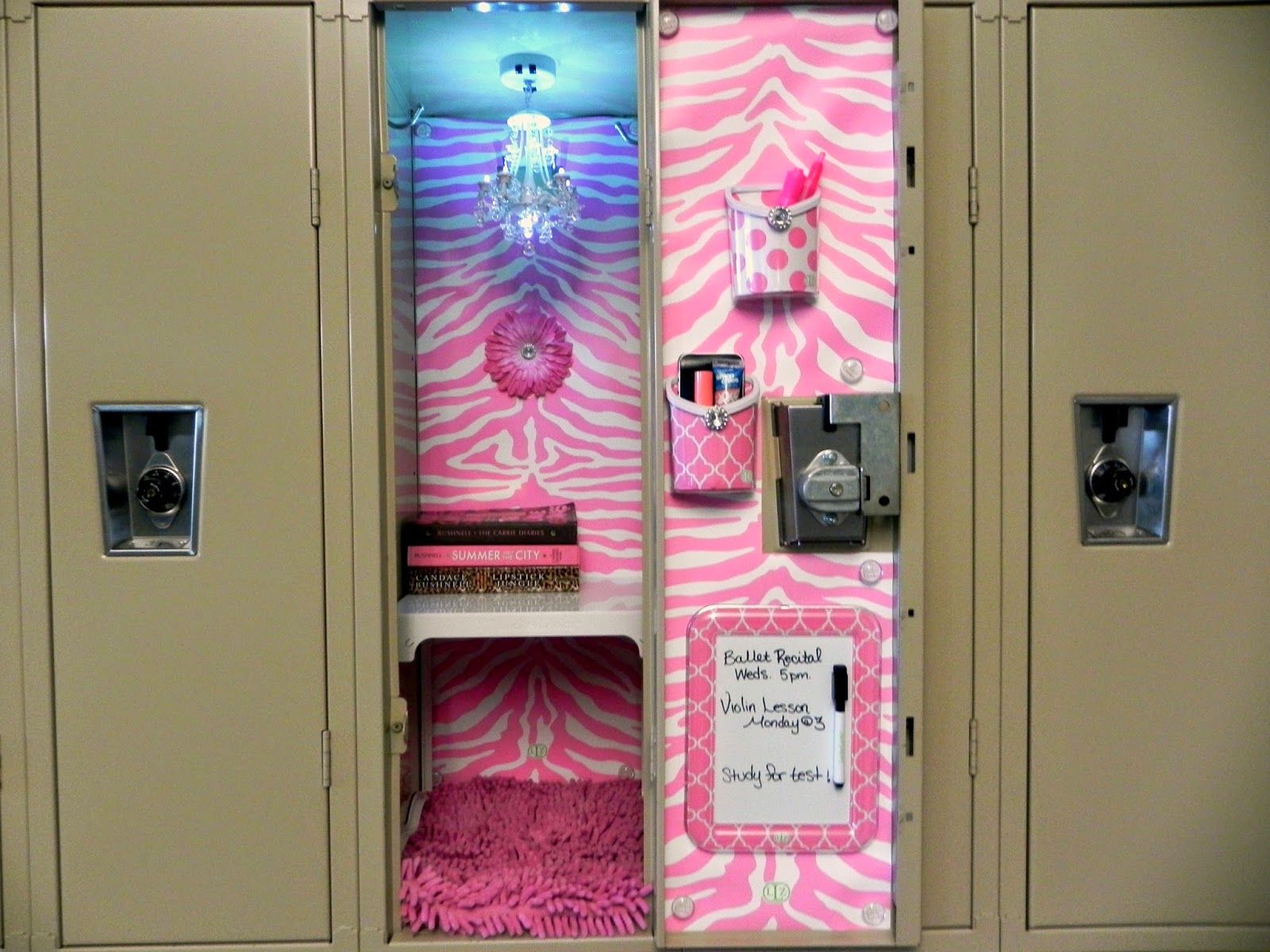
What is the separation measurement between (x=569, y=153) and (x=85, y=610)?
1423 mm

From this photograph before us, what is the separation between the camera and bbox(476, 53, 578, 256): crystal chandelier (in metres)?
1.80

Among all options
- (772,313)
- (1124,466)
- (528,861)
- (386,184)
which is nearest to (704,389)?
(772,313)

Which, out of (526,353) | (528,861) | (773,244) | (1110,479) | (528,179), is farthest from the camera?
(526,353)

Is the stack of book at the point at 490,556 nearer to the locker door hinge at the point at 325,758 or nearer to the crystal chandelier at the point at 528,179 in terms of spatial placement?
the locker door hinge at the point at 325,758

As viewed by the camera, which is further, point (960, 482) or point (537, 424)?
point (537, 424)

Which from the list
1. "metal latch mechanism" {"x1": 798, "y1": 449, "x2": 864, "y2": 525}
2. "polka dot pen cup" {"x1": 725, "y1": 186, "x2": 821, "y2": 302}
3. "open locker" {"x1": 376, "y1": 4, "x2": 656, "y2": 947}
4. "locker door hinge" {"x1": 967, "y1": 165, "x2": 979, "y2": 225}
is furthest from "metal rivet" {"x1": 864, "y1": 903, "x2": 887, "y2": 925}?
"locker door hinge" {"x1": 967, "y1": 165, "x2": 979, "y2": 225}

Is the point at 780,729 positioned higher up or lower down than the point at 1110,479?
lower down

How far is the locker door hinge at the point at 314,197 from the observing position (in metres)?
1.52

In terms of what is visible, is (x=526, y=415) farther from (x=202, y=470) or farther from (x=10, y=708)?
(x=10, y=708)

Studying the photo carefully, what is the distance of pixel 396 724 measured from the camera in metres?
1.58

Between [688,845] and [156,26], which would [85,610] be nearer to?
[156,26]

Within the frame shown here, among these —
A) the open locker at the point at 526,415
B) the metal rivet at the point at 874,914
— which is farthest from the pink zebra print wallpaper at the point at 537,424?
the metal rivet at the point at 874,914

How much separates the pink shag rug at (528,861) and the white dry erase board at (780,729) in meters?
0.26

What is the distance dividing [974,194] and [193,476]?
1532mm
